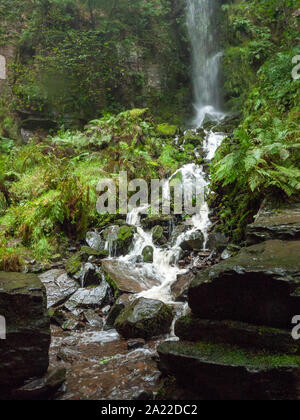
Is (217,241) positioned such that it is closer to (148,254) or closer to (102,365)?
(148,254)

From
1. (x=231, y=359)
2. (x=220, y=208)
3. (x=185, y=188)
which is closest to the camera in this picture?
(x=231, y=359)

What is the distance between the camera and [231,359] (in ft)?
8.46

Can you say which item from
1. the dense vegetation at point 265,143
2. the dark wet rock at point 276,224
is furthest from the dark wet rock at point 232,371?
the dense vegetation at point 265,143

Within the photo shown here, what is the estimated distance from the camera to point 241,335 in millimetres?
2693

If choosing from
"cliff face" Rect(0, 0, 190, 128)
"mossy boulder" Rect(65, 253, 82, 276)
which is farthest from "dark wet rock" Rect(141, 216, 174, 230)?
"cliff face" Rect(0, 0, 190, 128)

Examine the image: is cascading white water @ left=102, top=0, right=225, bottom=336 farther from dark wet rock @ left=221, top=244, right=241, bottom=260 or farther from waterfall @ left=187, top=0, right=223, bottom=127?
dark wet rock @ left=221, top=244, right=241, bottom=260

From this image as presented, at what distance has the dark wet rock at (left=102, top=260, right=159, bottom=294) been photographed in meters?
5.46

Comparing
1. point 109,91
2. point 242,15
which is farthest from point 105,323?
point 242,15

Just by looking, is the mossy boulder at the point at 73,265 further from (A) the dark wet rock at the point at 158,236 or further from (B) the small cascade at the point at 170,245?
(A) the dark wet rock at the point at 158,236

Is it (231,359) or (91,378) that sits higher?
(231,359)

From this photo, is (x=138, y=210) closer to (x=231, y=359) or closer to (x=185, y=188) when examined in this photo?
(x=185, y=188)

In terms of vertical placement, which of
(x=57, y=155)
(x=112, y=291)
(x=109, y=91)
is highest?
(x=109, y=91)

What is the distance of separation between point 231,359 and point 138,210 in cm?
597
